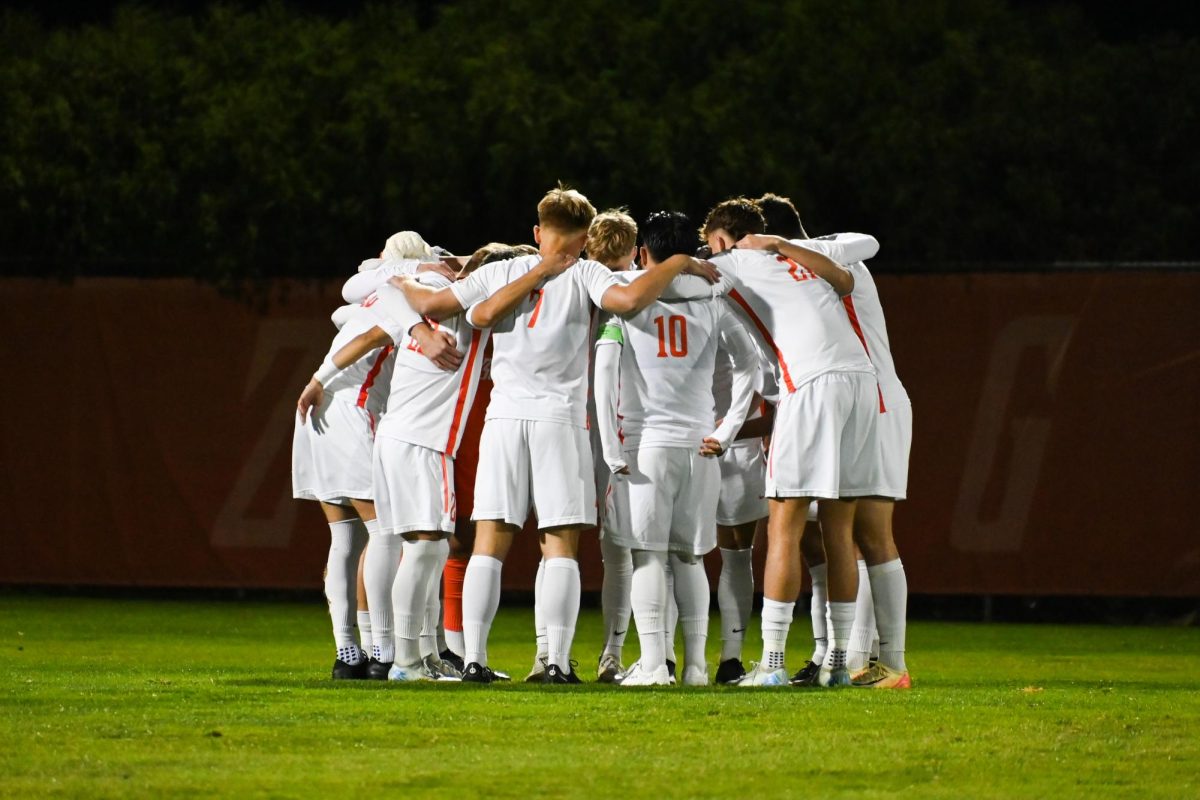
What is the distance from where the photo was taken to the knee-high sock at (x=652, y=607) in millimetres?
8211

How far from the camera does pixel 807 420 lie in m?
8.27

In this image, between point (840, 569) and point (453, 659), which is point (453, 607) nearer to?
point (453, 659)

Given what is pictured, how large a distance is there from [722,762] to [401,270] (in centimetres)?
356

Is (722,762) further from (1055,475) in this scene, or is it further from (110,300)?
(110,300)

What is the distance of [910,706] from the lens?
24.3 feet

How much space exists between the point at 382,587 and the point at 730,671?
1.59 m

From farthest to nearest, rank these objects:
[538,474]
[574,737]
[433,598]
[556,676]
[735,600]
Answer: [735,600], [433,598], [556,676], [538,474], [574,737]

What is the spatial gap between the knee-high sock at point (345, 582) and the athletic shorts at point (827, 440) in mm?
1987

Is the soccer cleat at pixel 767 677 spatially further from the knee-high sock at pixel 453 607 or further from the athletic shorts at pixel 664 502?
the knee-high sock at pixel 453 607

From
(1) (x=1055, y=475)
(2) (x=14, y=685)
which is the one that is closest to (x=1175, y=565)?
(1) (x=1055, y=475)

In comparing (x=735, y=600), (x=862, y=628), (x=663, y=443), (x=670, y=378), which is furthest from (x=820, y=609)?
(x=670, y=378)

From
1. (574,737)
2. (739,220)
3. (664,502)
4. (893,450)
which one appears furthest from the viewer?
(739,220)

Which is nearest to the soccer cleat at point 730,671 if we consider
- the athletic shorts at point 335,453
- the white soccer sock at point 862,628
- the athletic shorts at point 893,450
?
the white soccer sock at point 862,628

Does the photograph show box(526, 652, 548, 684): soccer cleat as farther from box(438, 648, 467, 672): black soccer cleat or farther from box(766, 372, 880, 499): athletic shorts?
box(766, 372, 880, 499): athletic shorts
